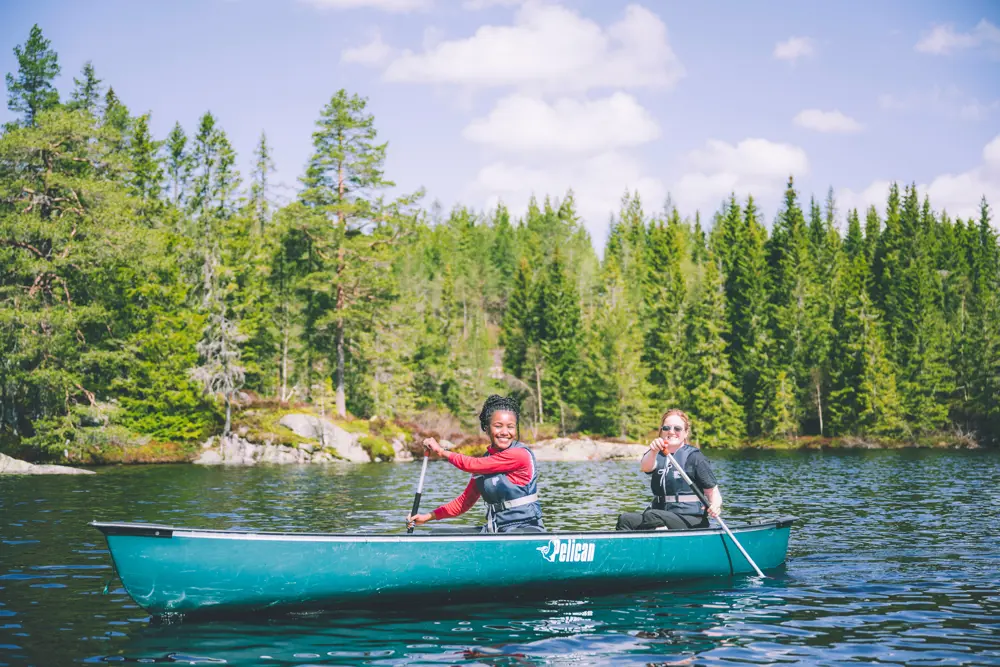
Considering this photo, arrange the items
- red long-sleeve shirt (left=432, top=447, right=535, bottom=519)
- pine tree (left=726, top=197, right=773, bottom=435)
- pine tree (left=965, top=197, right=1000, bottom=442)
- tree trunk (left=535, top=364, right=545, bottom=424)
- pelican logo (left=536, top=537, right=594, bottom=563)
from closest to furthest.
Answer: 1. red long-sleeve shirt (left=432, top=447, right=535, bottom=519)
2. pelican logo (left=536, top=537, right=594, bottom=563)
3. pine tree (left=965, top=197, right=1000, bottom=442)
4. pine tree (left=726, top=197, right=773, bottom=435)
5. tree trunk (left=535, top=364, right=545, bottom=424)

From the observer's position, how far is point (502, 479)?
9273mm

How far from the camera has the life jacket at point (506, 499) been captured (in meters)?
9.32

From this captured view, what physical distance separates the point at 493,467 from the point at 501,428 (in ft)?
1.33

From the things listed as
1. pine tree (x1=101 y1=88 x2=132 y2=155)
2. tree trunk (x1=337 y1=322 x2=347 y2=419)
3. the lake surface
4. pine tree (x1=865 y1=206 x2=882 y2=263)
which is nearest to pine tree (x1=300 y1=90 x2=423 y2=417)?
tree trunk (x1=337 y1=322 x2=347 y2=419)

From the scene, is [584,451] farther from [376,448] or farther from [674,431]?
[674,431]

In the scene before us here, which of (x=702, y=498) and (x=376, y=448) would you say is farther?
(x=376, y=448)

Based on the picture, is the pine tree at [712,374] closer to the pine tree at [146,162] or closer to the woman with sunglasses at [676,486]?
the pine tree at [146,162]

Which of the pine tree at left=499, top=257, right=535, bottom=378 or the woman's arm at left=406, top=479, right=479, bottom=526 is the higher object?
the pine tree at left=499, top=257, right=535, bottom=378

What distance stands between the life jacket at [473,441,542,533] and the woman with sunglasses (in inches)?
56.7

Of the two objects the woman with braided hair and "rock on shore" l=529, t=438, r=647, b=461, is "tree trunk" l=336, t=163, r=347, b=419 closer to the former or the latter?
"rock on shore" l=529, t=438, r=647, b=461

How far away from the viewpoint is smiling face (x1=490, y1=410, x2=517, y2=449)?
9016mm

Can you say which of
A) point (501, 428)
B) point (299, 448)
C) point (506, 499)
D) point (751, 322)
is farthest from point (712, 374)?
point (501, 428)

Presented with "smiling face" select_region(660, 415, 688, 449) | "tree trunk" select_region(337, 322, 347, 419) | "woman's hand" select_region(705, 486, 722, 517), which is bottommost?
"woman's hand" select_region(705, 486, 722, 517)

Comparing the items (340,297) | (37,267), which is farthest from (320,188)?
(37,267)
